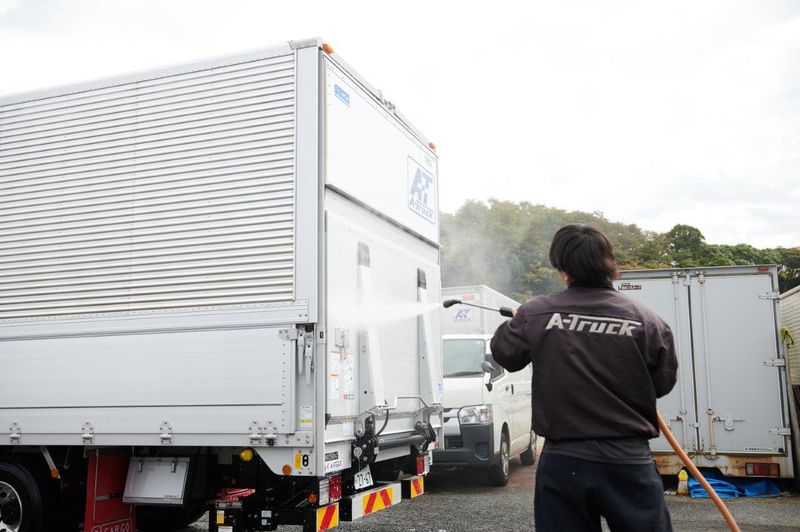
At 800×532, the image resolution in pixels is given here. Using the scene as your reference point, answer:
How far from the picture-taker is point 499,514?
8727 mm

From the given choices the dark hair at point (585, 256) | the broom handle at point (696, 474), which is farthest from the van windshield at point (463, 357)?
the dark hair at point (585, 256)

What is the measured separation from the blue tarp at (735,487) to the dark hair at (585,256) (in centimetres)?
781

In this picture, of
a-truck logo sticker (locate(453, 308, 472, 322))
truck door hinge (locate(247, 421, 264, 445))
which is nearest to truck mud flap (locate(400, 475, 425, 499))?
truck door hinge (locate(247, 421, 264, 445))

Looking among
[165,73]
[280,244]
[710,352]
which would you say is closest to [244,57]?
[165,73]

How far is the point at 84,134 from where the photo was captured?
5.98 m

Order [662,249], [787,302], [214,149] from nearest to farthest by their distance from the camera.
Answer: [214,149]
[787,302]
[662,249]

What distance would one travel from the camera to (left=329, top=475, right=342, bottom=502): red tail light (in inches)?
210

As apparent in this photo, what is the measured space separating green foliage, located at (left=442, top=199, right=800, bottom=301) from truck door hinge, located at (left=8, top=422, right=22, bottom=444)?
32.3m

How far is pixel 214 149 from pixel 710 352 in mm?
7374

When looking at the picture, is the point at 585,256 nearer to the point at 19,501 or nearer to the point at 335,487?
the point at 335,487

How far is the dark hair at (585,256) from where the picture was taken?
3209 millimetres

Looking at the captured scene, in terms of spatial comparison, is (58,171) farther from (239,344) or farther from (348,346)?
(348,346)

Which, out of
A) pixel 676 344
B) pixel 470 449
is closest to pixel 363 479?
pixel 470 449

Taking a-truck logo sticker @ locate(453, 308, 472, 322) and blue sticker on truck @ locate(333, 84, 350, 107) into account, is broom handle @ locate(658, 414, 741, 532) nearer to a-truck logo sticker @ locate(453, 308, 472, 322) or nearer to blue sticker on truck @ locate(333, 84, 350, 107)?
blue sticker on truck @ locate(333, 84, 350, 107)
